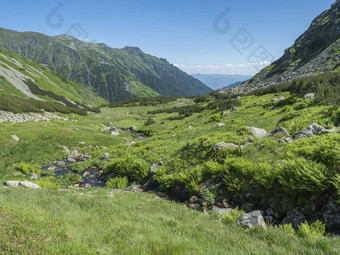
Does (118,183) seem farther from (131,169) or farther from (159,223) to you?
(159,223)

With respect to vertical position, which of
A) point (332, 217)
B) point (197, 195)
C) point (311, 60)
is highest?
point (197, 195)

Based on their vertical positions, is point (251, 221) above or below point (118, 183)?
below

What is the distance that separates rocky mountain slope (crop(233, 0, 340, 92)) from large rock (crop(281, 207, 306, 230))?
6658 centimetres

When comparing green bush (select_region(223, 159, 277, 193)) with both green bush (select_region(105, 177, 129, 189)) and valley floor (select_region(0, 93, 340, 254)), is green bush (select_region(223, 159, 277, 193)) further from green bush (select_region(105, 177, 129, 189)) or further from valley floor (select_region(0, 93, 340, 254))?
green bush (select_region(105, 177, 129, 189))

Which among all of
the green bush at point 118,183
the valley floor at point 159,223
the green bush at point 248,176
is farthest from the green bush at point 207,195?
the green bush at point 118,183

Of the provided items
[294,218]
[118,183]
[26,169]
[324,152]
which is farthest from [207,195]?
[26,169]

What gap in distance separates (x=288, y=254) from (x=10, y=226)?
6451 millimetres

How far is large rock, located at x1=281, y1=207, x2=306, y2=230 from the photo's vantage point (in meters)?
6.40

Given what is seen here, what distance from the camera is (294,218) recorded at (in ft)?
21.5

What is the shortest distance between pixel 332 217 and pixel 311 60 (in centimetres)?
9414

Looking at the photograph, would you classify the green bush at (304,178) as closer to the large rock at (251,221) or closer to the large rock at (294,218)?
the large rock at (294,218)

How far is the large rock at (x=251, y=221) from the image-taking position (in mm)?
6044

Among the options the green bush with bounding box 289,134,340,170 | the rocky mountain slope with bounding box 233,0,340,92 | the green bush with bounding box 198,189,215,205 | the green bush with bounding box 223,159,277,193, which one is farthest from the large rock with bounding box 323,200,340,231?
the rocky mountain slope with bounding box 233,0,340,92

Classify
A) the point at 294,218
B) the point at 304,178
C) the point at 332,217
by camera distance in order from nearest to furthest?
1. the point at 332,217
2. the point at 294,218
3. the point at 304,178
